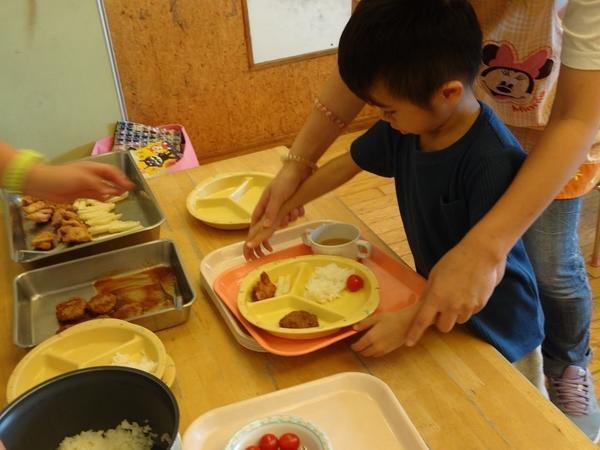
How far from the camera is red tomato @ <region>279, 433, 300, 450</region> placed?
0.74 m

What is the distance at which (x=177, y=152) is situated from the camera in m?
2.46

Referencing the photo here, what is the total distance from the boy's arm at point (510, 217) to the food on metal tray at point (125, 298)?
0.51 meters

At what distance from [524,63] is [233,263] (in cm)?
75

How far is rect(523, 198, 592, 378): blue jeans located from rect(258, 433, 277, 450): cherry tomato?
0.86 meters

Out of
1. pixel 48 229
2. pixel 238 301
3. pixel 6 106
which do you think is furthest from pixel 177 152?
pixel 238 301

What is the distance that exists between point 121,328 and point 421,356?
49cm

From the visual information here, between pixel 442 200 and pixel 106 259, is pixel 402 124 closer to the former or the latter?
pixel 442 200

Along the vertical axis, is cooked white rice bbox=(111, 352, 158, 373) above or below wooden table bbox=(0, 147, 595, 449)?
above

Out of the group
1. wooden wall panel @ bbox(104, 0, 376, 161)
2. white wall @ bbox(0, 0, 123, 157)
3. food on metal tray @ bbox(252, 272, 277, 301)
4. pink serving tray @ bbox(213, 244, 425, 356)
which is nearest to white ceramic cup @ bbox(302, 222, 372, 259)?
pink serving tray @ bbox(213, 244, 425, 356)

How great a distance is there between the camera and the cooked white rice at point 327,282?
1039 mm

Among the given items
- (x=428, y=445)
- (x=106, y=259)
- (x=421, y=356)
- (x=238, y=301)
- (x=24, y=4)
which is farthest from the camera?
(x=24, y=4)

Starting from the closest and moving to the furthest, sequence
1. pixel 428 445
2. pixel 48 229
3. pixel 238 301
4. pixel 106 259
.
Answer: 1. pixel 428 445
2. pixel 238 301
3. pixel 106 259
4. pixel 48 229

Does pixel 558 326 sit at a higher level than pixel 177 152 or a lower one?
lower

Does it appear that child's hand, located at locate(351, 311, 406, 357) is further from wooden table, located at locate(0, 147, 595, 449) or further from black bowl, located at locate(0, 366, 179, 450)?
black bowl, located at locate(0, 366, 179, 450)
